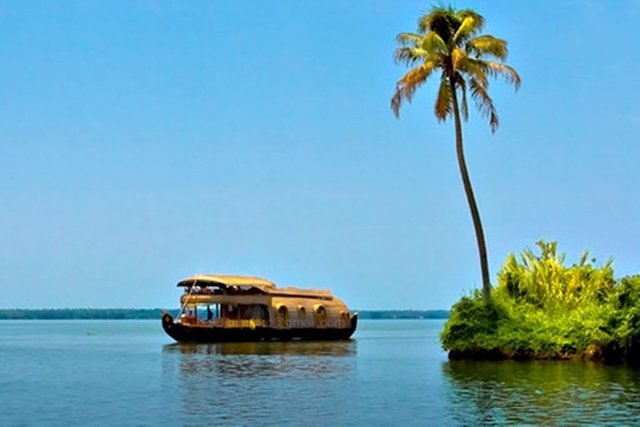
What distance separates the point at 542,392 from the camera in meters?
29.0

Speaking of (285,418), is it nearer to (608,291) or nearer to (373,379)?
(373,379)

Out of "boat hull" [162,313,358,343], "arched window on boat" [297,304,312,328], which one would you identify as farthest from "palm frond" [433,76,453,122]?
"arched window on boat" [297,304,312,328]

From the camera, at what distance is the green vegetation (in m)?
37.7

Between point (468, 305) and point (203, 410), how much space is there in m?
17.4

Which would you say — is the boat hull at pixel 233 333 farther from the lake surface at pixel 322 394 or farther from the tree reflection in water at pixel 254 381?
the lake surface at pixel 322 394

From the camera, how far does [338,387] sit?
33656 millimetres

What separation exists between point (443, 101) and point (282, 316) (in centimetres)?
3549

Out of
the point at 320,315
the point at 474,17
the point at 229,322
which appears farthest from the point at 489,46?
the point at 320,315

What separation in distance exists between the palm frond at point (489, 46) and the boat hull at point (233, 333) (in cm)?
3454

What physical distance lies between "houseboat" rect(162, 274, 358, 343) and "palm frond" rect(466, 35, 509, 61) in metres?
34.5

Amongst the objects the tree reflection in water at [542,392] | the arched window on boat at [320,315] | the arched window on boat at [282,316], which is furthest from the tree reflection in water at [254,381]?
the arched window on boat at [320,315]

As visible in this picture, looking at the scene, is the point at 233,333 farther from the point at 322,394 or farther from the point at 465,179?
the point at 322,394

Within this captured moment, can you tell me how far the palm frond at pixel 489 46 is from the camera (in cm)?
4231

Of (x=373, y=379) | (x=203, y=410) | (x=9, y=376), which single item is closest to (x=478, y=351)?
(x=373, y=379)
